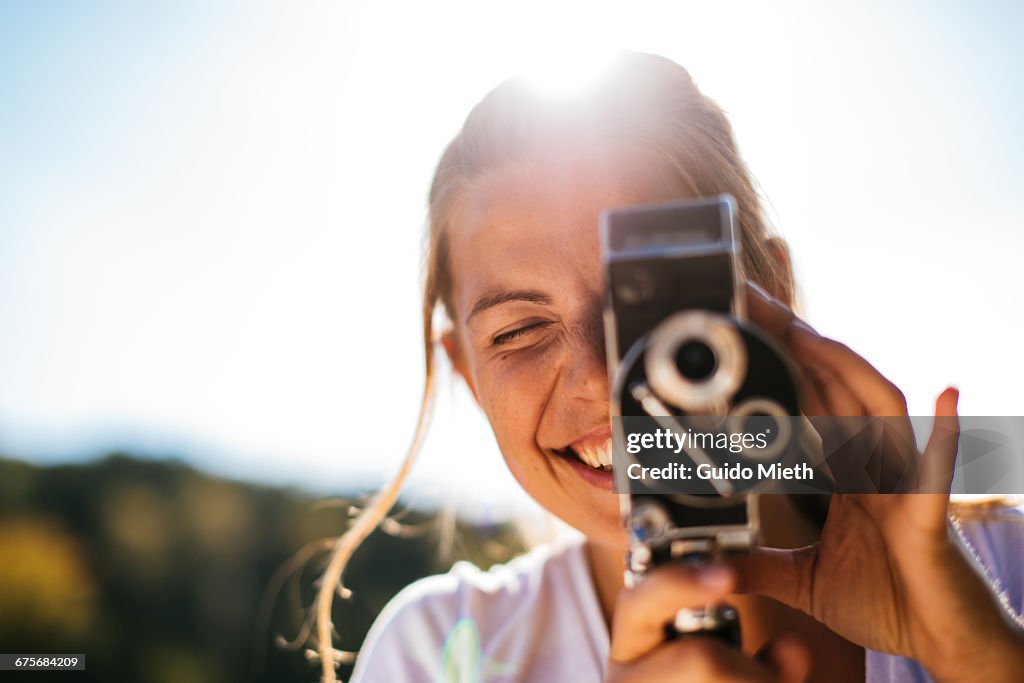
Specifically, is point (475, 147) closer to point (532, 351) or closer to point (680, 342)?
point (532, 351)

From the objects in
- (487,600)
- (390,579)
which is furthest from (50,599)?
(487,600)

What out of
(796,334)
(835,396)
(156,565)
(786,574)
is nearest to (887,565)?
(786,574)

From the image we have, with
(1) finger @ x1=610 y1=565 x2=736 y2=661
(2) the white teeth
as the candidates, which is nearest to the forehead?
(2) the white teeth

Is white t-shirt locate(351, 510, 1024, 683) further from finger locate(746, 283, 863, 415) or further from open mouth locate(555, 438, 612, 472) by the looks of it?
finger locate(746, 283, 863, 415)

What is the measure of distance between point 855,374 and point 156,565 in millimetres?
5253

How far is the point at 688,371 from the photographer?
1.00 metres

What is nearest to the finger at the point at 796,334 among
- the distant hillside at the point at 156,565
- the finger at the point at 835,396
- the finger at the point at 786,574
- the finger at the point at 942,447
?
the finger at the point at 835,396

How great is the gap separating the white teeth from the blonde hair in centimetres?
54

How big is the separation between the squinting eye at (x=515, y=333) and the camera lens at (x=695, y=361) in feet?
2.40

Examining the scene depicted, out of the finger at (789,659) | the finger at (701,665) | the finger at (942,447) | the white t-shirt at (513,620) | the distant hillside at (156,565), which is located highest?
the finger at (942,447)

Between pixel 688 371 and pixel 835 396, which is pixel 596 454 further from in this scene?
pixel 688 371

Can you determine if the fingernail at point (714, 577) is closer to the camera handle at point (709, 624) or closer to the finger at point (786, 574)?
the camera handle at point (709, 624)

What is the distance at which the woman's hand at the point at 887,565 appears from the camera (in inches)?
48.3

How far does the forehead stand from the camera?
166 centimetres
